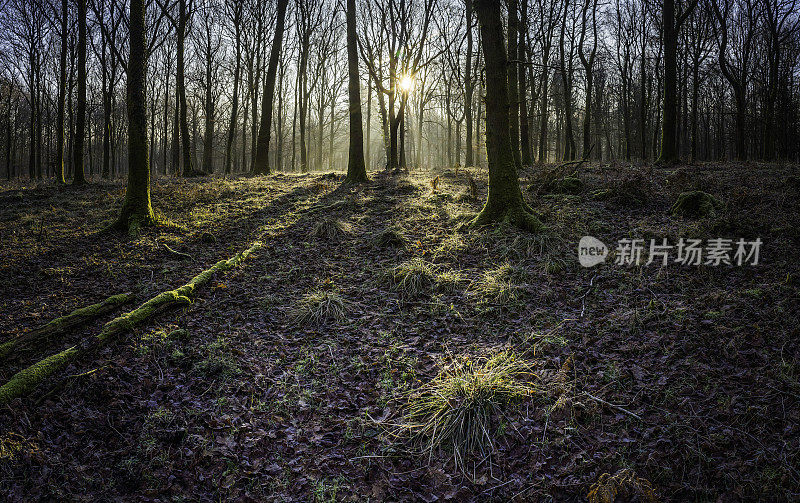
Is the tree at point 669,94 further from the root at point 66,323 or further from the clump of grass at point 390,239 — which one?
the root at point 66,323

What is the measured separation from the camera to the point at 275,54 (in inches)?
602

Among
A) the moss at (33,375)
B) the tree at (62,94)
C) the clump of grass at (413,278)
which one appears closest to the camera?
the moss at (33,375)

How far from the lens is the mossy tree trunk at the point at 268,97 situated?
15219mm

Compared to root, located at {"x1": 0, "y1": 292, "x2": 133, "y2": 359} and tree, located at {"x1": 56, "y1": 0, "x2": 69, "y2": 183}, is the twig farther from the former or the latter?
tree, located at {"x1": 56, "y1": 0, "x2": 69, "y2": 183}

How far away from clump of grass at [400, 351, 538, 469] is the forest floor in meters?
0.10

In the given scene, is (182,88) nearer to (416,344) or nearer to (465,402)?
(416,344)

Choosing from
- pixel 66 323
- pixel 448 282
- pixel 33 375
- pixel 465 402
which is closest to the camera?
pixel 465 402

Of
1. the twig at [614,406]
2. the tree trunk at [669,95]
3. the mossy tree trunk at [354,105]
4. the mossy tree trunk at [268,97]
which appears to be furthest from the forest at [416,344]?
the mossy tree trunk at [268,97]

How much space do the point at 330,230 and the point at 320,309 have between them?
3.07 m

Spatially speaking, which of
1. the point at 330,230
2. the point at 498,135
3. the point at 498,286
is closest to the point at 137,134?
the point at 330,230

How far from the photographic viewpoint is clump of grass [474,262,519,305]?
4969 mm

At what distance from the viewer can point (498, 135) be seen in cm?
690

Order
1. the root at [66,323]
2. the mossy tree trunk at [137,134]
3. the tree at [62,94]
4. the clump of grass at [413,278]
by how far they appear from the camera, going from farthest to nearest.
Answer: the tree at [62,94] < the mossy tree trunk at [137,134] < the clump of grass at [413,278] < the root at [66,323]

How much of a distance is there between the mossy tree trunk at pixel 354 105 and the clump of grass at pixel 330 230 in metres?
5.13
